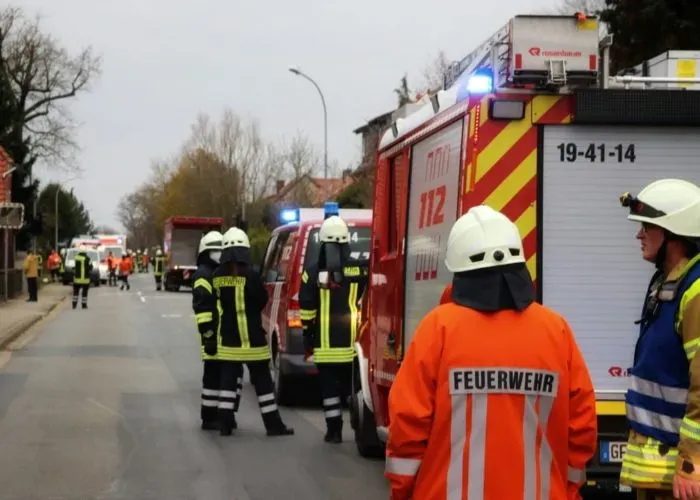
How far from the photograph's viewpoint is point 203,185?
79188mm

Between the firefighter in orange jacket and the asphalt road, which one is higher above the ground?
the firefighter in orange jacket

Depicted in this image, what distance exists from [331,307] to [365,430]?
1326 mm

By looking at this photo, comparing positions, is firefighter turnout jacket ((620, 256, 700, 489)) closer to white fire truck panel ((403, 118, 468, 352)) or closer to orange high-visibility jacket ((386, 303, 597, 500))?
orange high-visibility jacket ((386, 303, 597, 500))

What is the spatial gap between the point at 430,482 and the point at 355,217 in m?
10.5

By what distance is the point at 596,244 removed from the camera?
6.83 metres

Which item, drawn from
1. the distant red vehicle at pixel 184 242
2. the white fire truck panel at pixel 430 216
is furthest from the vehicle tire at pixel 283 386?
the distant red vehicle at pixel 184 242

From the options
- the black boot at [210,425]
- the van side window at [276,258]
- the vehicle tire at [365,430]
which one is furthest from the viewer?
the van side window at [276,258]

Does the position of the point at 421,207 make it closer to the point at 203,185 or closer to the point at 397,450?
the point at 397,450

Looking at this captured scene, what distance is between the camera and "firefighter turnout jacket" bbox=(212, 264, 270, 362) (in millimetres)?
11000

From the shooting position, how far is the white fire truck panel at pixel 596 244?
22.3 feet

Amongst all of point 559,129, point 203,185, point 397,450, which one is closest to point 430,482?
point 397,450

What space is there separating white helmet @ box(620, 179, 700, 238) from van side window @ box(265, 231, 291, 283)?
9.63m

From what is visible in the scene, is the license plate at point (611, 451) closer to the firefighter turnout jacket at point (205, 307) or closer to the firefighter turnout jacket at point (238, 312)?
the firefighter turnout jacket at point (238, 312)

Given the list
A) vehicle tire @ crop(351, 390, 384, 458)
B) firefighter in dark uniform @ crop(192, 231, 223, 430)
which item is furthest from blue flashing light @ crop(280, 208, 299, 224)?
vehicle tire @ crop(351, 390, 384, 458)
